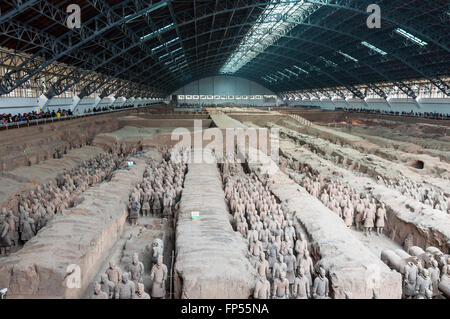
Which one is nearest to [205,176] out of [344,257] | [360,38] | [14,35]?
[344,257]

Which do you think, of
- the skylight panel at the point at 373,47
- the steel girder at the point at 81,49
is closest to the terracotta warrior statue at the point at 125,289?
the steel girder at the point at 81,49

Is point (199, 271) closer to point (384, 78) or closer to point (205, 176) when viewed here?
point (205, 176)

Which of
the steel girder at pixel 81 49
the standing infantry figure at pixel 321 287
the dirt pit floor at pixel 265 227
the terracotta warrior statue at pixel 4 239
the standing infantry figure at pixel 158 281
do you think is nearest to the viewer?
the standing infantry figure at pixel 321 287

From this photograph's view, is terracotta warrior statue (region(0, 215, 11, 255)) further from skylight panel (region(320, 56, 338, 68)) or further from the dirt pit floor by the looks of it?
skylight panel (region(320, 56, 338, 68))

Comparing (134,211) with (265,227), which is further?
(134,211)

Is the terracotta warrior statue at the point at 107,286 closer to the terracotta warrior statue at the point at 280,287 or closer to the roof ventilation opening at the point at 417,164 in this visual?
the terracotta warrior statue at the point at 280,287

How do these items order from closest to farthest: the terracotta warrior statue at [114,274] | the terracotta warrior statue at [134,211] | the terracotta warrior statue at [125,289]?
the terracotta warrior statue at [125,289] → the terracotta warrior statue at [114,274] → the terracotta warrior statue at [134,211]

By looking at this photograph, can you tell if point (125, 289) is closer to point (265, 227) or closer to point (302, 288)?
point (302, 288)

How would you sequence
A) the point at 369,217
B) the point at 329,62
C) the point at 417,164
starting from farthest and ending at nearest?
the point at 329,62 → the point at 417,164 → the point at 369,217
